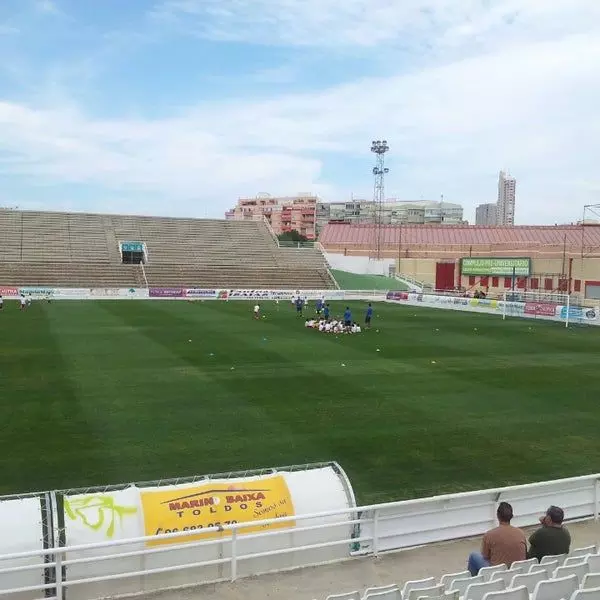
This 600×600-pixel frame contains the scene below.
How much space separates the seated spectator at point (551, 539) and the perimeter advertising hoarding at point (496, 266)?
2224 inches

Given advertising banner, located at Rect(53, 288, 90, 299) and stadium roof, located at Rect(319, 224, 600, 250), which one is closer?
advertising banner, located at Rect(53, 288, 90, 299)

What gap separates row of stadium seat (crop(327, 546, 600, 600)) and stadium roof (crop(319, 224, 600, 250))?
276 feet

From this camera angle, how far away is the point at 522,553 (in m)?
7.11

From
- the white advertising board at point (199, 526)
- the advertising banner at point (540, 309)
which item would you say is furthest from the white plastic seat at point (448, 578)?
the advertising banner at point (540, 309)

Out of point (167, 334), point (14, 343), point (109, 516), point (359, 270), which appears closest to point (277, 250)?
point (359, 270)

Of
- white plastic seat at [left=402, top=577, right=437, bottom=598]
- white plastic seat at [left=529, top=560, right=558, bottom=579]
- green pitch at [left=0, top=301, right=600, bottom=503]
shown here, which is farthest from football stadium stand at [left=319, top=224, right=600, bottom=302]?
white plastic seat at [left=402, top=577, right=437, bottom=598]

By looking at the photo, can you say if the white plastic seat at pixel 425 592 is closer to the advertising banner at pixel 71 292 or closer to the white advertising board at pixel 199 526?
the white advertising board at pixel 199 526

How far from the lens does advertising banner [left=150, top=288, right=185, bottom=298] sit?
58.3 metres

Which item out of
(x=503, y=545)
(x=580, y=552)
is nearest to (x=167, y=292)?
(x=580, y=552)

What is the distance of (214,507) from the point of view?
8.16m

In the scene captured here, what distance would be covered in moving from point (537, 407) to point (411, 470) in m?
6.79

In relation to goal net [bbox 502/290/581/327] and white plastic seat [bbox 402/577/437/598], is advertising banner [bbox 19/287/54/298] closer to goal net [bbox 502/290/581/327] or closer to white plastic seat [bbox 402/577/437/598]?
goal net [bbox 502/290/581/327]

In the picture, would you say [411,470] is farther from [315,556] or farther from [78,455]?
[78,455]

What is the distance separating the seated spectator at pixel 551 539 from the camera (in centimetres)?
729
